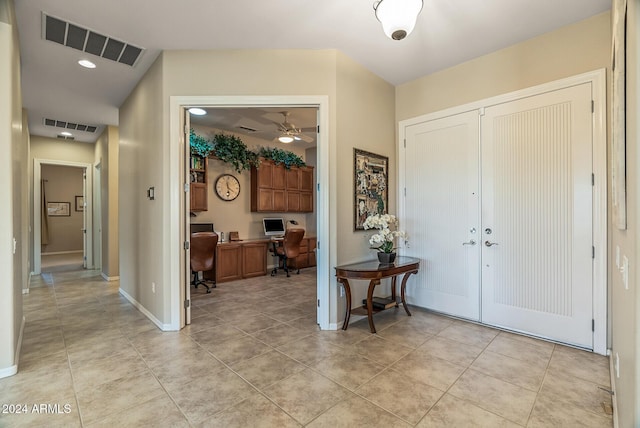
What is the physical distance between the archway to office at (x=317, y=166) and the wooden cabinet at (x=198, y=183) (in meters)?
2.26

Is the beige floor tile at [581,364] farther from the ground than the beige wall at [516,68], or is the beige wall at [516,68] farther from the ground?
the beige wall at [516,68]

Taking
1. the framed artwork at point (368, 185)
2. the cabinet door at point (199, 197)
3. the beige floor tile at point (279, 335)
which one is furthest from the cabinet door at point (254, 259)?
the framed artwork at point (368, 185)

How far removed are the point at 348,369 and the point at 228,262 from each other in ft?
12.1

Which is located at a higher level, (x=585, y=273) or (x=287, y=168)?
(x=287, y=168)

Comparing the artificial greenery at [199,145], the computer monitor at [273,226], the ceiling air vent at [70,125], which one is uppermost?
the ceiling air vent at [70,125]

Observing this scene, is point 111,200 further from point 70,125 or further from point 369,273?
point 369,273

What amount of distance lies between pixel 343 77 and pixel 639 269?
2.87m

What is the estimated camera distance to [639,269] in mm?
996

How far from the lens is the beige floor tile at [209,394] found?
1839 millimetres

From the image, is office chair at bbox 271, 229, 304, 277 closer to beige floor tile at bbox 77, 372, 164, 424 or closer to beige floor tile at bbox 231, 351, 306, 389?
beige floor tile at bbox 231, 351, 306, 389

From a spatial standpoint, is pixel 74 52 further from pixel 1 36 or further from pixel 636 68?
pixel 636 68

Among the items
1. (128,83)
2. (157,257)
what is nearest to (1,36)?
(128,83)

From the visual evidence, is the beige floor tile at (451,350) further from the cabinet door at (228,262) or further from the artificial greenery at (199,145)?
the artificial greenery at (199,145)

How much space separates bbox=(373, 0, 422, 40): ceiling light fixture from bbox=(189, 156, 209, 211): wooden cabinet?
14.0ft
